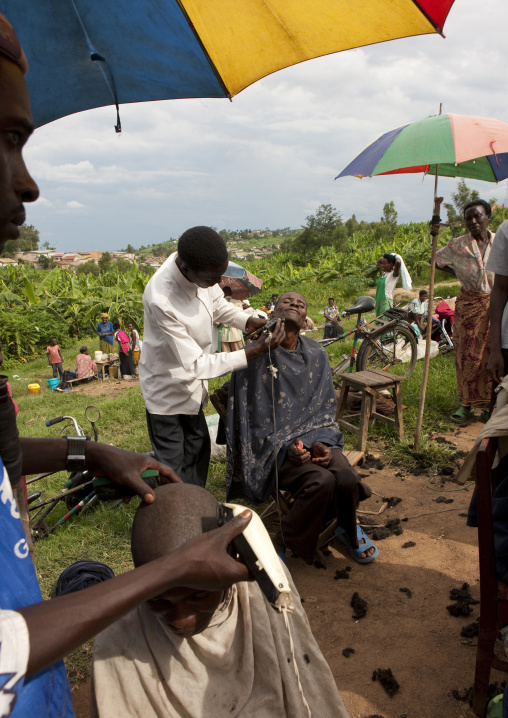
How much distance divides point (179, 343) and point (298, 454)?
1061mm

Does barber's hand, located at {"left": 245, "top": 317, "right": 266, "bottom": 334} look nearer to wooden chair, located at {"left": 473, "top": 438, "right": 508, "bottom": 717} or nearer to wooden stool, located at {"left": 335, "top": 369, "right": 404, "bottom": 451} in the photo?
wooden chair, located at {"left": 473, "top": 438, "right": 508, "bottom": 717}

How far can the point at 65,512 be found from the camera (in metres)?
4.18

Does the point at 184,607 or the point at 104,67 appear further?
the point at 104,67

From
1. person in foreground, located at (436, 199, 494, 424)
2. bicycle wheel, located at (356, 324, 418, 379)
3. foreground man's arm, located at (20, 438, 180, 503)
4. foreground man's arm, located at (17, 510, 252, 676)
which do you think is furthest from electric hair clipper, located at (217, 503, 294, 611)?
bicycle wheel, located at (356, 324, 418, 379)

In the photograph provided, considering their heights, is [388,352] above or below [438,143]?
below

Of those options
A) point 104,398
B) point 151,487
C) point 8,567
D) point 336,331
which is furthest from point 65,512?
point 336,331

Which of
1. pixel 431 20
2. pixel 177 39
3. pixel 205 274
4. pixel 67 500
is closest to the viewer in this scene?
pixel 431 20

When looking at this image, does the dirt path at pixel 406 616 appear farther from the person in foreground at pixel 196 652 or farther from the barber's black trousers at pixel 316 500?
the person in foreground at pixel 196 652

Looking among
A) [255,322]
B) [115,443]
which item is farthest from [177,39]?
[115,443]

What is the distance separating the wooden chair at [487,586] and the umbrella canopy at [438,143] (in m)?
2.31

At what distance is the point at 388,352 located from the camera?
7234mm

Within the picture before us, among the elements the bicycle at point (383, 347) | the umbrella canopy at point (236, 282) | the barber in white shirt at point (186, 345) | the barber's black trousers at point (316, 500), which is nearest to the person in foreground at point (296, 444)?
the barber's black trousers at point (316, 500)

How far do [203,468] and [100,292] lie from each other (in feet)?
48.7

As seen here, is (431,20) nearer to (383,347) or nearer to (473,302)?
(473,302)
